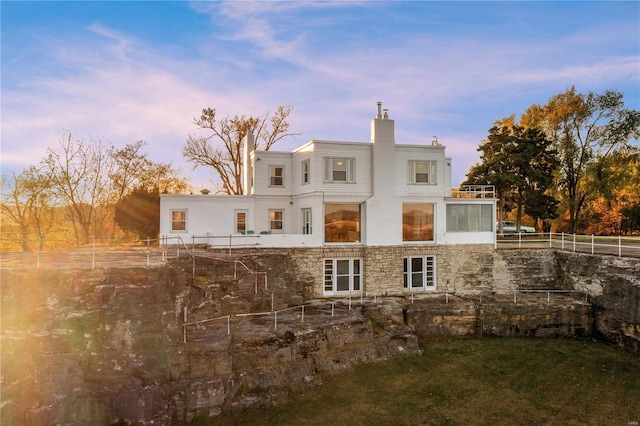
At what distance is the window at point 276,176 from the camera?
2273 cm

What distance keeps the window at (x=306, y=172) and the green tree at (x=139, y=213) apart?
10505mm

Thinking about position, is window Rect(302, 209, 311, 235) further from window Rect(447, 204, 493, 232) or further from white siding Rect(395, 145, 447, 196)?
window Rect(447, 204, 493, 232)

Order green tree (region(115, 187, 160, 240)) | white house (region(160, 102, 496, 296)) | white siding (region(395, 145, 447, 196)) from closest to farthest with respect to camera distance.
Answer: white house (region(160, 102, 496, 296)), white siding (region(395, 145, 447, 196)), green tree (region(115, 187, 160, 240))

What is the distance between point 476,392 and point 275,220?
13.4 meters

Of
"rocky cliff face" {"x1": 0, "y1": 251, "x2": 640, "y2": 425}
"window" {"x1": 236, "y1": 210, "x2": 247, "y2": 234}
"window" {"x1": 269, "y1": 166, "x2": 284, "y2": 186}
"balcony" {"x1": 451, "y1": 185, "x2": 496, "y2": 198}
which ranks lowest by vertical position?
"rocky cliff face" {"x1": 0, "y1": 251, "x2": 640, "y2": 425}

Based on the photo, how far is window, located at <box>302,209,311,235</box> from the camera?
21288 millimetres

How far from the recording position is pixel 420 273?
71.1 feet

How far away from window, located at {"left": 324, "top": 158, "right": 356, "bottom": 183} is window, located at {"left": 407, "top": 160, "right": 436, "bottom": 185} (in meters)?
3.23

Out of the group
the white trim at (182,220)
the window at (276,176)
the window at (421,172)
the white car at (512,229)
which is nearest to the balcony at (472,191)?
the window at (421,172)

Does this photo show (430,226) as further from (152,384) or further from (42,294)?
(42,294)

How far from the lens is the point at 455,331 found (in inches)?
740

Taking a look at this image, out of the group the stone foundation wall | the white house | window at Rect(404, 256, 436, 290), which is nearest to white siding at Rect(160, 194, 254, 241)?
the white house

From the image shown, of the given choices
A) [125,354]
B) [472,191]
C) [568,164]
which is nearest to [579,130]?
[568,164]

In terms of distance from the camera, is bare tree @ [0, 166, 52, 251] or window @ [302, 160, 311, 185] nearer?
window @ [302, 160, 311, 185]
